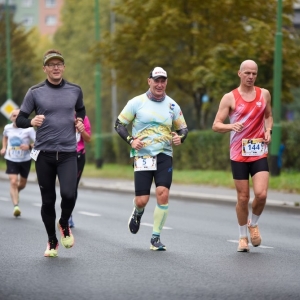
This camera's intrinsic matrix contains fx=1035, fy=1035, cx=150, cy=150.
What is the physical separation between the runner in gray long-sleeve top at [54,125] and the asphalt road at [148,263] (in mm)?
770

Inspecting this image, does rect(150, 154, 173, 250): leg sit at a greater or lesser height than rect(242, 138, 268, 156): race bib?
lesser

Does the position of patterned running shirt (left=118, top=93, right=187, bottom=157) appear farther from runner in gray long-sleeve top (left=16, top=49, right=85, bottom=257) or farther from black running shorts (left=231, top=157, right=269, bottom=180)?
runner in gray long-sleeve top (left=16, top=49, right=85, bottom=257)

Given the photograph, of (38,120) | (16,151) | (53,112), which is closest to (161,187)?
(53,112)

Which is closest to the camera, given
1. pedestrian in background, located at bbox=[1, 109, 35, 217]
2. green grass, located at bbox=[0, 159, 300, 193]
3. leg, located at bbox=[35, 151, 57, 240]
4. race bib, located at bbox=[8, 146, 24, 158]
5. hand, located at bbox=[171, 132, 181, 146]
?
leg, located at bbox=[35, 151, 57, 240]

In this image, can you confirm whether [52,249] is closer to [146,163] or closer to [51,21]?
[146,163]

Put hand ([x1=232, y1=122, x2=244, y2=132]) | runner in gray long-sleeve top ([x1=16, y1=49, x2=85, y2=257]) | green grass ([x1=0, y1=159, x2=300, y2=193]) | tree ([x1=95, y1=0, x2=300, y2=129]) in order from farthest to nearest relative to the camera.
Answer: tree ([x1=95, y1=0, x2=300, y2=129]) < green grass ([x1=0, y1=159, x2=300, y2=193]) < hand ([x1=232, y1=122, x2=244, y2=132]) < runner in gray long-sleeve top ([x1=16, y1=49, x2=85, y2=257])

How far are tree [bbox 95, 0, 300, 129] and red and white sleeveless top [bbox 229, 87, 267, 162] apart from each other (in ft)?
60.4

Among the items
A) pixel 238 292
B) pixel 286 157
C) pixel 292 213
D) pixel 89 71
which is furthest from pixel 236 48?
pixel 89 71

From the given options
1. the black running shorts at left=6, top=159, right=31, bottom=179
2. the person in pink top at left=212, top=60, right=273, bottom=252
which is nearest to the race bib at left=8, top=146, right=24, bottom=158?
the black running shorts at left=6, top=159, right=31, bottom=179

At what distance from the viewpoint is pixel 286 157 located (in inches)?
1117

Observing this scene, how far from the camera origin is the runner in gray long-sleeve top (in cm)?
1016

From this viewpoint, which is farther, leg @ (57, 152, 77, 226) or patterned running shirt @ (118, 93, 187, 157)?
patterned running shirt @ (118, 93, 187, 157)

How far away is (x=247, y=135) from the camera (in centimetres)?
1093

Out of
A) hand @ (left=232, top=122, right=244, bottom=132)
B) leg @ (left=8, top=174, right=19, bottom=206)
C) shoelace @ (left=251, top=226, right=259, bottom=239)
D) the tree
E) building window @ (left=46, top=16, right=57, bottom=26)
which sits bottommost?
leg @ (left=8, top=174, right=19, bottom=206)
